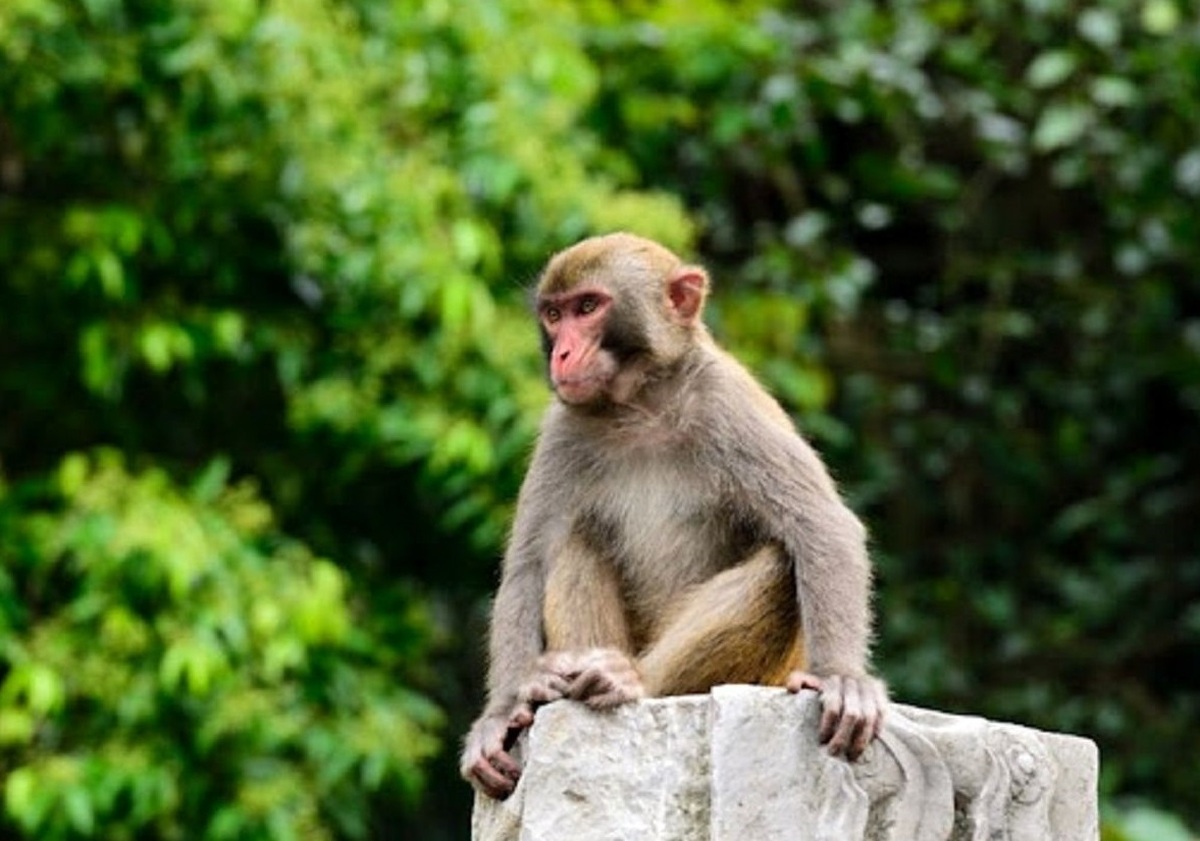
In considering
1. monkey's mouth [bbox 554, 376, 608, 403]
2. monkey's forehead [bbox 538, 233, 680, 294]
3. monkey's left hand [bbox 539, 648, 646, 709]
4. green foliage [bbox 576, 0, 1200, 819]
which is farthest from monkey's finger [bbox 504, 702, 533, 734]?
green foliage [bbox 576, 0, 1200, 819]

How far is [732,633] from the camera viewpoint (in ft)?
19.9

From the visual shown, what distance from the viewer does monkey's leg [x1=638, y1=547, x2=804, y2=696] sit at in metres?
6.05

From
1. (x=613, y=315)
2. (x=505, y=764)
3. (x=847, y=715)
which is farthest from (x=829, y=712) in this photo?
(x=613, y=315)

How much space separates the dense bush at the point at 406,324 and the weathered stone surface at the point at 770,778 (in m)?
3.90

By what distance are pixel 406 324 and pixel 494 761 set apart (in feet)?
14.7

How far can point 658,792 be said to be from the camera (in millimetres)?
5344

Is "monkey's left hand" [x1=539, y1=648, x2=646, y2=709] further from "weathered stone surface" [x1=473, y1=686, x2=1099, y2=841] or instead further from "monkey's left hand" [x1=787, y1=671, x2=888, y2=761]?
"monkey's left hand" [x1=787, y1=671, x2=888, y2=761]

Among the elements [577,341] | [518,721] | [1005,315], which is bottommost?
[1005,315]

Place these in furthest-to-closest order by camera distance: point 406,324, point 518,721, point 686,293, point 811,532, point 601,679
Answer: point 406,324
point 686,293
point 811,532
point 518,721
point 601,679

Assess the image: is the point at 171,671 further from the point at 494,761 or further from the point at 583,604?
the point at 494,761

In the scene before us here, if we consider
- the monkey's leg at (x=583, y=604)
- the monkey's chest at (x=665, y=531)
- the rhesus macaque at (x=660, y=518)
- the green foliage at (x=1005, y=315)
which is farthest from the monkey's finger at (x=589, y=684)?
the green foliage at (x=1005, y=315)

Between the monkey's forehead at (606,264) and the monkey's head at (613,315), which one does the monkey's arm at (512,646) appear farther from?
the monkey's forehead at (606,264)

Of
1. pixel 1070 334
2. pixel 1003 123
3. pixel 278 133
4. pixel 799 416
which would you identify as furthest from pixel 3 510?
pixel 1070 334

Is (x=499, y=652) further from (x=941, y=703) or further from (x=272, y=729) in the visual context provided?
(x=941, y=703)
